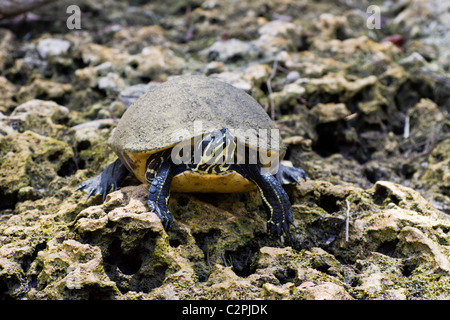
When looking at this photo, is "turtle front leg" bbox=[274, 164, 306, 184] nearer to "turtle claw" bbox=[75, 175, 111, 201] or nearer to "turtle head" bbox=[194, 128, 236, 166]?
"turtle head" bbox=[194, 128, 236, 166]

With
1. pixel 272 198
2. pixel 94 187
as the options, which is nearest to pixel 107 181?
pixel 94 187

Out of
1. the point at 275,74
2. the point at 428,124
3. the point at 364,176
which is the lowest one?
the point at 364,176

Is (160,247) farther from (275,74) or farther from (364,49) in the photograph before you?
(364,49)

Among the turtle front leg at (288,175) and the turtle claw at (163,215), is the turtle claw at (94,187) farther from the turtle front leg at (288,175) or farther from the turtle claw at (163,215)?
the turtle front leg at (288,175)

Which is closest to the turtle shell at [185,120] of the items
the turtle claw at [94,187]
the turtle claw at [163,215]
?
the turtle claw at [94,187]

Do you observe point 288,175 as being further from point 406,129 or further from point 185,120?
point 406,129
